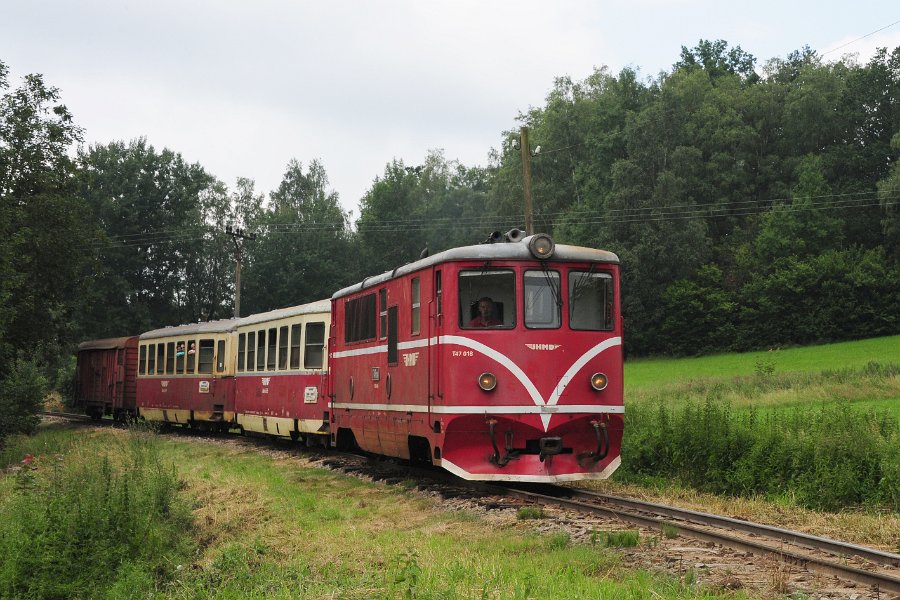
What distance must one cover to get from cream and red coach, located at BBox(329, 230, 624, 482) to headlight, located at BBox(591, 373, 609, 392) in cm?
1

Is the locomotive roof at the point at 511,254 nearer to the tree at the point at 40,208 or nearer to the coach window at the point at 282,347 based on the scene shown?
the coach window at the point at 282,347

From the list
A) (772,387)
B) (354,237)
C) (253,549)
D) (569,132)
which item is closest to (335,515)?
(253,549)

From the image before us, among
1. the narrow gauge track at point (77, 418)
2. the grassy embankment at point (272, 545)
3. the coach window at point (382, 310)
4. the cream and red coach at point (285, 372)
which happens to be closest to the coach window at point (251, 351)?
the cream and red coach at point (285, 372)

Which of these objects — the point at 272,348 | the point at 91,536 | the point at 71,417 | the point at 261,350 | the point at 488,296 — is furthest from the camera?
the point at 71,417

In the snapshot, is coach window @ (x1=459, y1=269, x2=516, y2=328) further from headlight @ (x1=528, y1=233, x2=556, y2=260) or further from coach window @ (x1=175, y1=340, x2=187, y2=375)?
coach window @ (x1=175, y1=340, x2=187, y2=375)

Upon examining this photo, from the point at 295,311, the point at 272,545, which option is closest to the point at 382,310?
the point at 272,545

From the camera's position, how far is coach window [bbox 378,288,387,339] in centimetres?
1502

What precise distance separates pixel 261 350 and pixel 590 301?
12.4 m

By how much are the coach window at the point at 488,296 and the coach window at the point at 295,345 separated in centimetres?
893

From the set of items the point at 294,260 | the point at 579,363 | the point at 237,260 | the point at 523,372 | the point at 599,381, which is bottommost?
the point at 599,381

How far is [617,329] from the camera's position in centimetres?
1301

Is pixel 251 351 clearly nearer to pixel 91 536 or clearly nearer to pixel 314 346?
pixel 314 346

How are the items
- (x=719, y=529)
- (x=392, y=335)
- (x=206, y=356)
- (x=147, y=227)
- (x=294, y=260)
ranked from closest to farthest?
(x=719, y=529) → (x=392, y=335) → (x=206, y=356) → (x=147, y=227) → (x=294, y=260)

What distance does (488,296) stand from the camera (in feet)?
41.6
